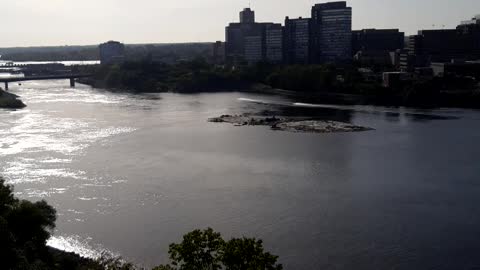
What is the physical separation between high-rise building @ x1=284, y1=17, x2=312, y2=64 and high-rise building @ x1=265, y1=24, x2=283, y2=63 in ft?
1.66

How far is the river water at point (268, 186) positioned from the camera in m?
7.52

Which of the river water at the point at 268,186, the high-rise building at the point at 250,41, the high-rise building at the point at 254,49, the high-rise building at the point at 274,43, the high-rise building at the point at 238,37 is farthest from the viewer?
the high-rise building at the point at 238,37

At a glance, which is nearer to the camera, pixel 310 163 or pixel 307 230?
pixel 307 230

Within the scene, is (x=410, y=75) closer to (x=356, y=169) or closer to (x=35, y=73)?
(x=356, y=169)

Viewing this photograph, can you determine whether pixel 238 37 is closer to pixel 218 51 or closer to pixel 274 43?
pixel 218 51

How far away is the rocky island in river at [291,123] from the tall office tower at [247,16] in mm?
41287

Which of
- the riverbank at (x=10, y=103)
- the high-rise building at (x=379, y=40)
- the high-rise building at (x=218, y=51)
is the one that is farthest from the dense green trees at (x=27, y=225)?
the high-rise building at (x=218, y=51)

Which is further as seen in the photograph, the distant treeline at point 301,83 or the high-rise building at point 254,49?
the high-rise building at point 254,49

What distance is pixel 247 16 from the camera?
197 feet

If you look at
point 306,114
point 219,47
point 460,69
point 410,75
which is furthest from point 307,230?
point 219,47

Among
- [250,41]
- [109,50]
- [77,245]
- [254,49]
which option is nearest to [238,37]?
[250,41]

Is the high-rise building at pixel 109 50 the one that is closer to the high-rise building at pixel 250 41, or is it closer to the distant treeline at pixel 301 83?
the high-rise building at pixel 250 41

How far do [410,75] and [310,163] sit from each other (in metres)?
15.8

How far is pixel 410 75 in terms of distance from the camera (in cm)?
2656
